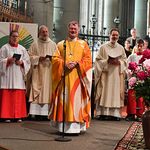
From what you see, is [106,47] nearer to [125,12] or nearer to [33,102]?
[33,102]

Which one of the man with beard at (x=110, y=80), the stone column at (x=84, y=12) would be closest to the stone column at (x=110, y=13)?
the stone column at (x=84, y=12)

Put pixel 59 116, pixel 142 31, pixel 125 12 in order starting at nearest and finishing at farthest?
pixel 59 116 < pixel 142 31 < pixel 125 12

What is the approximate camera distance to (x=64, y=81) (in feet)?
22.9

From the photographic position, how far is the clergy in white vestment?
8.58m

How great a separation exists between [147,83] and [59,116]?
1.79 m

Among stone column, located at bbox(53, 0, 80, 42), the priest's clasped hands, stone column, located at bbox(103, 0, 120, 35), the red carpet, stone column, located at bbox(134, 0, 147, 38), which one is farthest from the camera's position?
stone column, located at bbox(134, 0, 147, 38)

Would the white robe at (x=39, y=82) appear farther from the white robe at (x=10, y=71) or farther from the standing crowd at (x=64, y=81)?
the white robe at (x=10, y=71)

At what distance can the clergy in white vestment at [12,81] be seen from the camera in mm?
8578

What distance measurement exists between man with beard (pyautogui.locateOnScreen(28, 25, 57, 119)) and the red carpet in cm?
203

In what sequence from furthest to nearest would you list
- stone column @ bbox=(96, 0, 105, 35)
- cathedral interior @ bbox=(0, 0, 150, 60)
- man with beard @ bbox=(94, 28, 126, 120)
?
stone column @ bbox=(96, 0, 105, 35) → cathedral interior @ bbox=(0, 0, 150, 60) → man with beard @ bbox=(94, 28, 126, 120)

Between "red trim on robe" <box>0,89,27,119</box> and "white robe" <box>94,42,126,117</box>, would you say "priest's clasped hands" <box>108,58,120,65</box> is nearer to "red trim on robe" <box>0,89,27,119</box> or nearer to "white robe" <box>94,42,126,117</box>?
"white robe" <box>94,42,126,117</box>

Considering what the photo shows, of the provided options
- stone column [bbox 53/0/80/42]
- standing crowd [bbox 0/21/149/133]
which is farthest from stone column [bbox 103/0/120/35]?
standing crowd [bbox 0/21/149/133]

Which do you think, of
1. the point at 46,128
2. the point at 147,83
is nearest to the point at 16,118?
the point at 46,128

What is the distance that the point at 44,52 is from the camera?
9.15m
